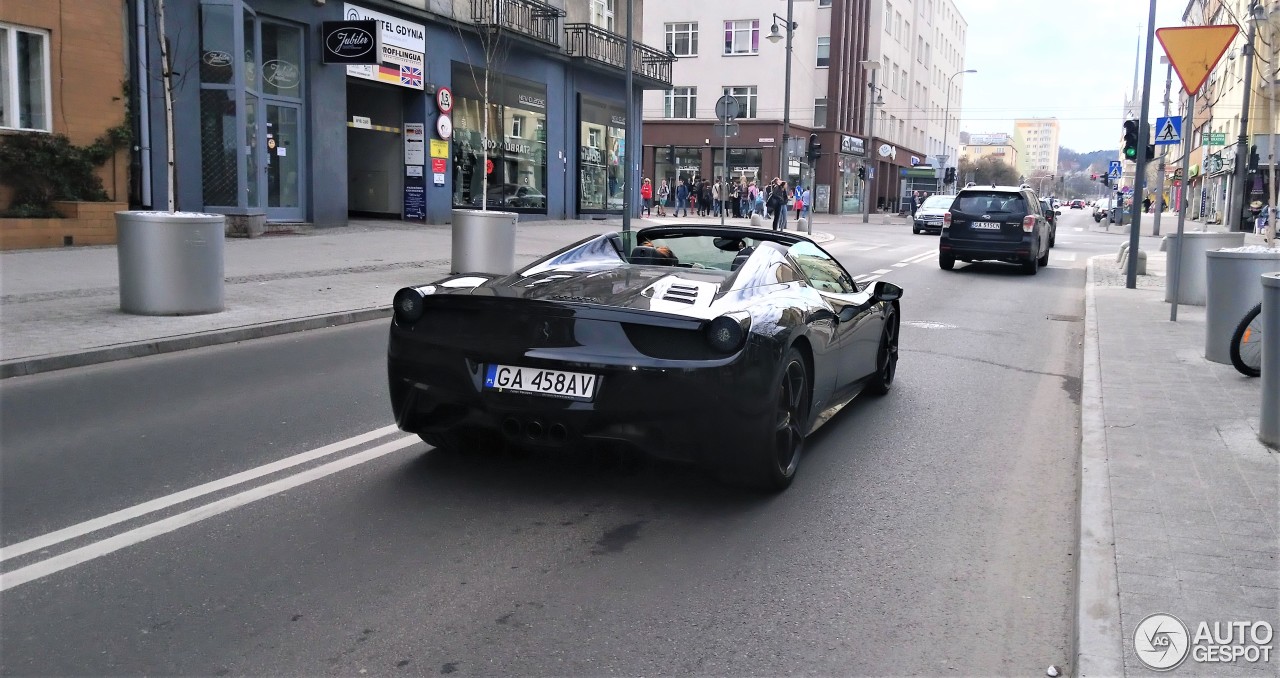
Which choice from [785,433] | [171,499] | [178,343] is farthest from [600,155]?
[171,499]

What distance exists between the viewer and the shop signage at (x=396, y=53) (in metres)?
23.3

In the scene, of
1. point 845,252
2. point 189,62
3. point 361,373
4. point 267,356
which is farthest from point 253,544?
point 845,252

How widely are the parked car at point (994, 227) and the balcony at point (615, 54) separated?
1327 centimetres

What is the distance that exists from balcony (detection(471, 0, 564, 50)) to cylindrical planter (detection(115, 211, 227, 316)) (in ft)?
53.5

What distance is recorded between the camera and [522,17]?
2838 cm

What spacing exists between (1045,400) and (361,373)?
17.0ft

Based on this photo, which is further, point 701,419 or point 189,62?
point 189,62

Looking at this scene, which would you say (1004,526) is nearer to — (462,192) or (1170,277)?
(1170,277)

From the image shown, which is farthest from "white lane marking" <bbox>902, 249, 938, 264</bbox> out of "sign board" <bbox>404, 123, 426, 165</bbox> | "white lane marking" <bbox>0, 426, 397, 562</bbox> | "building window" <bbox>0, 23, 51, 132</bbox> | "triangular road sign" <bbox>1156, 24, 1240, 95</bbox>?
"white lane marking" <bbox>0, 426, 397, 562</bbox>

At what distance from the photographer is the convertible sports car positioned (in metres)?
4.59

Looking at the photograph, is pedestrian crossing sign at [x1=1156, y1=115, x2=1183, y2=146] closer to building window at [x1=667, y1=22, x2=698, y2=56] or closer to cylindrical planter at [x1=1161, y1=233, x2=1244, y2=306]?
cylindrical planter at [x1=1161, y1=233, x2=1244, y2=306]

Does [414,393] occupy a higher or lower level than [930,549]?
higher

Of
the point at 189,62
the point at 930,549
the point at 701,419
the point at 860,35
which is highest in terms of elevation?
the point at 860,35

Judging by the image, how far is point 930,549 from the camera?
450cm
